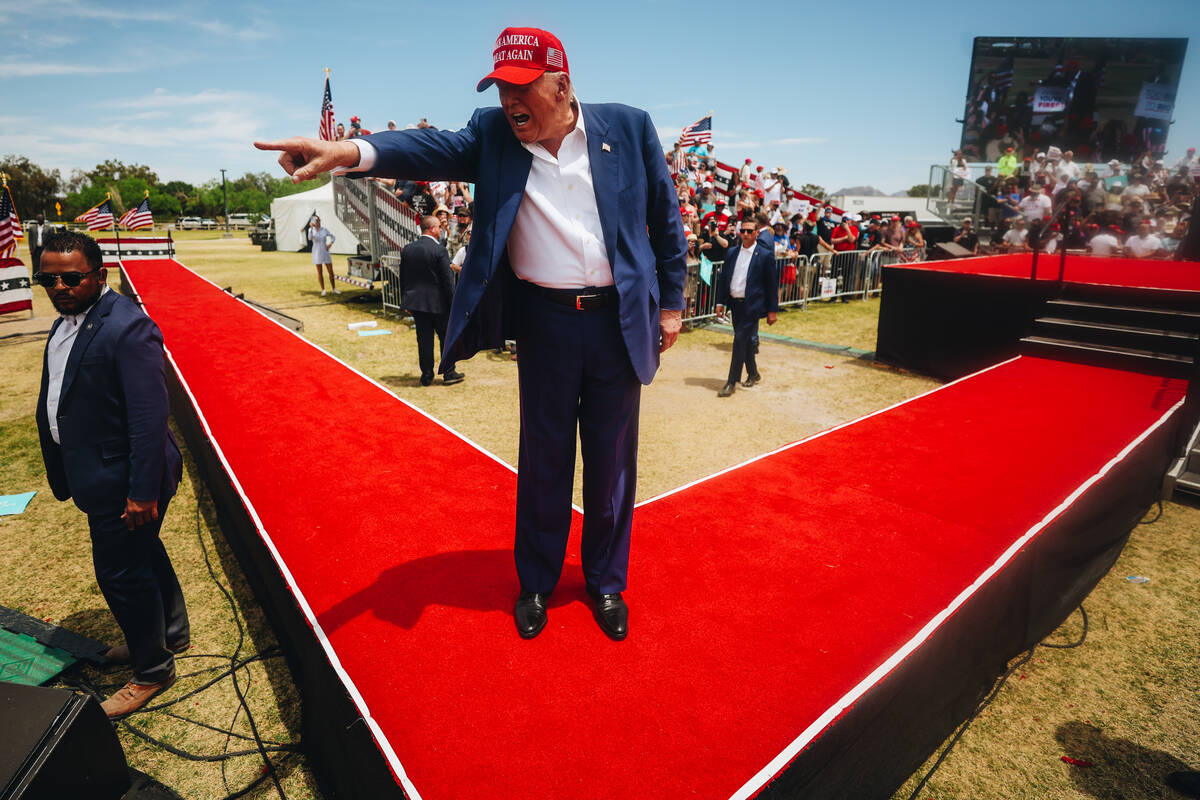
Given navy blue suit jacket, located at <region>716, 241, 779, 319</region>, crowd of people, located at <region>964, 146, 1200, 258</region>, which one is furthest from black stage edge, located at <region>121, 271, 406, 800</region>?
crowd of people, located at <region>964, 146, 1200, 258</region>

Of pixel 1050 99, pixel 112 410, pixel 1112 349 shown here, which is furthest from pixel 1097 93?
pixel 112 410

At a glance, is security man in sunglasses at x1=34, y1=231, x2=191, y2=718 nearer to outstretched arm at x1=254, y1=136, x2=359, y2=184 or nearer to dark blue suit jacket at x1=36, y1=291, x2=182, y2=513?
dark blue suit jacket at x1=36, y1=291, x2=182, y2=513

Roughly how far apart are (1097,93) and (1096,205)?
12.1 m

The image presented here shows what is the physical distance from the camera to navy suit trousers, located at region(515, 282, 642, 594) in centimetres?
243

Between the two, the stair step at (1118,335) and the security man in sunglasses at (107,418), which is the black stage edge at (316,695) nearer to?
the security man in sunglasses at (107,418)

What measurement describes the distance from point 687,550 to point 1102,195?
65.8 feet

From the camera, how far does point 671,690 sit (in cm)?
232

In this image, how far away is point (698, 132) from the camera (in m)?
18.3

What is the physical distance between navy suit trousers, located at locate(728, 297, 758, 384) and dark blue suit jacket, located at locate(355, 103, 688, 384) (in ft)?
19.1

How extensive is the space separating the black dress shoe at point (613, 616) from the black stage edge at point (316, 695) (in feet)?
2.90

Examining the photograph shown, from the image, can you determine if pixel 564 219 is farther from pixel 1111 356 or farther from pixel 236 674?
pixel 1111 356

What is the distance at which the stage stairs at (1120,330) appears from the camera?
6.46 metres

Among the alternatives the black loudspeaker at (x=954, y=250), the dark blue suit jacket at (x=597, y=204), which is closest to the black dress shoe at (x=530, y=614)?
the dark blue suit jacket at (x=597, y=204)

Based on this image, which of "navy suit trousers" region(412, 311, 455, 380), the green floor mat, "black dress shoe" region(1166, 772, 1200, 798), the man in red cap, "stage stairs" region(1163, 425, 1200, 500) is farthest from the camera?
"navy suit trousers" region(412, 311, 455, 380)
